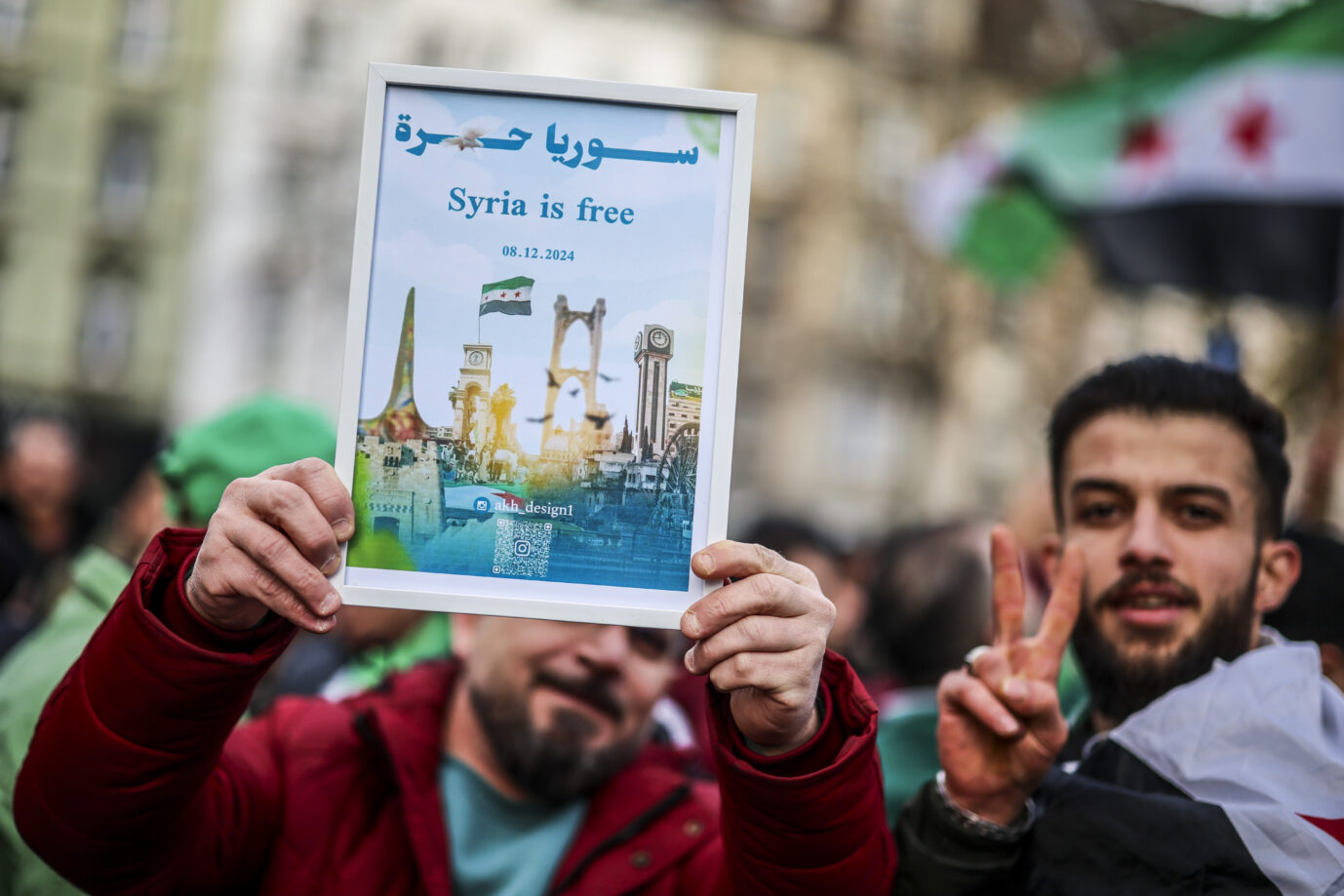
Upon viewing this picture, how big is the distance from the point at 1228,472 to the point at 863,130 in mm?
25801

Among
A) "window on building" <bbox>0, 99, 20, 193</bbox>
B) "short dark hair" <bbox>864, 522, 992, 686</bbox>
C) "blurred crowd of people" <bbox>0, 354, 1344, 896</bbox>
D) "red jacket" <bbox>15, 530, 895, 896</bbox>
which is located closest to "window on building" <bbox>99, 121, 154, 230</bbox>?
"window on building" <bbox>0, 99, 20, 193</bbox>

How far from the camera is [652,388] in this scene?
1.81 m

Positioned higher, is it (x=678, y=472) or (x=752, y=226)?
(x=752, y=226)

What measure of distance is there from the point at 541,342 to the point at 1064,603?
1063mm

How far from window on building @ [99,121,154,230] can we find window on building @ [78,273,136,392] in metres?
1.18

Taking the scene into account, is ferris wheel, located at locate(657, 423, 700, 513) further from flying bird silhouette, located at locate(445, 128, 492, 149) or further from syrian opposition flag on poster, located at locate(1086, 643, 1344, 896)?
syrian opposition flag on poster, located at locate(1086, 643, 1344, 896)

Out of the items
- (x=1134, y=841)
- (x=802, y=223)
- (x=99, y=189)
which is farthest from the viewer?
(x=802, y=223)

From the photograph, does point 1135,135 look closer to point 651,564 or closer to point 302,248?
point 651,564

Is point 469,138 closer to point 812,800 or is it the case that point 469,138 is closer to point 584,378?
point 584,378

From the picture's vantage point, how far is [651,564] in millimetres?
1792

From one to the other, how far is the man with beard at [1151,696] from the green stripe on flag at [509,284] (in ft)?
3.23

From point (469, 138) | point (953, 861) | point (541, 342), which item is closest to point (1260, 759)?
point (953, 861)

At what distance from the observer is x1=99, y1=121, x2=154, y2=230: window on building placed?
2380 centimetres

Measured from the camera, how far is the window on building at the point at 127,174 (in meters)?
23.8
